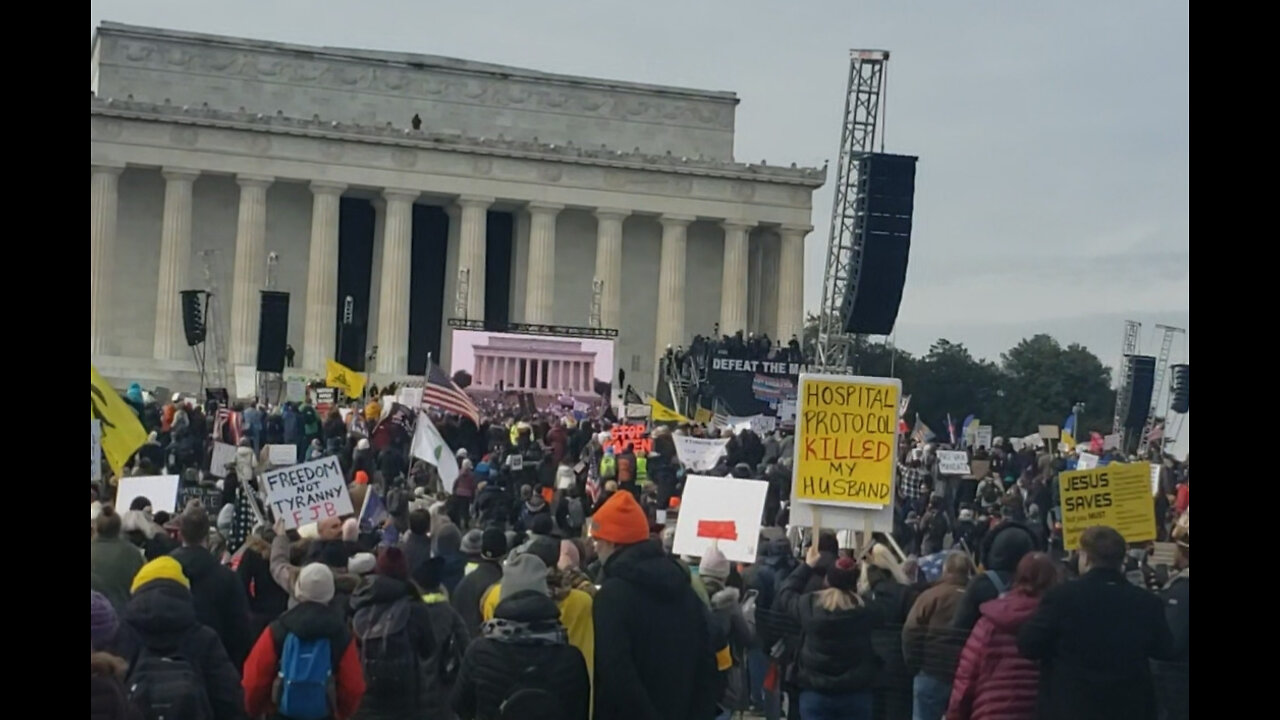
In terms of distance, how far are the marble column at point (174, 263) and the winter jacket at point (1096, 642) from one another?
55642 mm

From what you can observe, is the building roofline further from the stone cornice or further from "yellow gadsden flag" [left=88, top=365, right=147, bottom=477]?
"yellow gadsden flag" [left=88, top=365, right=147, bottom=477]

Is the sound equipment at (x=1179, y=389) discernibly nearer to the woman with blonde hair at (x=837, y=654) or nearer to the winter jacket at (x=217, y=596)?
the woman with blonde hair at (x=837, y=654)

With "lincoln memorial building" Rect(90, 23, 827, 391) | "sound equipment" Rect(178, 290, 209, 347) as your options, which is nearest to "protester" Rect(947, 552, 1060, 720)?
"sound equipment" Rect(178, 290, 209, 347)

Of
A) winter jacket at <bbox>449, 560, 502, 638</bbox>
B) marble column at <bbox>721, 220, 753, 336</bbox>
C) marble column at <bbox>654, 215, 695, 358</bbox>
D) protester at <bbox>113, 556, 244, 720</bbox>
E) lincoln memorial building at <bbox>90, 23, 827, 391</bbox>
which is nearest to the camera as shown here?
protester at <bbox>113, 556, 244, 720</bbox>

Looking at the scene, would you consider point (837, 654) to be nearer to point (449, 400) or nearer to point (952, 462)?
point (952, 462)

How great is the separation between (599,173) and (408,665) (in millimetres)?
57898

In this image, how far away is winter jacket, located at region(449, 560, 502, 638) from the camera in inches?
413

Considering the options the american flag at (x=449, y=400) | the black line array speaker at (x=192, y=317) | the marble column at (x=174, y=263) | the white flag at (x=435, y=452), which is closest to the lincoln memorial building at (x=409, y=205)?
the marble column at (x=174, y=263)

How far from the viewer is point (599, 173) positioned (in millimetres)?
66625

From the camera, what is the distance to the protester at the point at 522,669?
839 cm

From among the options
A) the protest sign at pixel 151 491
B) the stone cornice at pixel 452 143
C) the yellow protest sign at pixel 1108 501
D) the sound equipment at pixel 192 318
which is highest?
the stone cornice at pixel 452 143

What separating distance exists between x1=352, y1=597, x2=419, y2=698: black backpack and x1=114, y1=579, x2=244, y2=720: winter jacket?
0.62 meters
